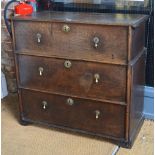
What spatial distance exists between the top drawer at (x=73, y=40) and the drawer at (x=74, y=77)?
0.05 meters

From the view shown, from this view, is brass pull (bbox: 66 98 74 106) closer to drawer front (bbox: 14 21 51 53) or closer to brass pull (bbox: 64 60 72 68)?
brass pull (bbox: 64 60 72 68)

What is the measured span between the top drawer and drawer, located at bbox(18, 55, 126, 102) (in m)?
0.05

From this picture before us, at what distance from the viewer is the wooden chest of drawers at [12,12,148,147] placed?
164 cm

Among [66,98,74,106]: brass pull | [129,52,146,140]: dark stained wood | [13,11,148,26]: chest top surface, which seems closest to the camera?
[13,11,148,26]: chest top surface

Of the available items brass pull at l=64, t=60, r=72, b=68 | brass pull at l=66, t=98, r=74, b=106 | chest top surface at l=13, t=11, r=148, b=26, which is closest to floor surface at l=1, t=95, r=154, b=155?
brass pull at l=66, t=98, r=74, b=106

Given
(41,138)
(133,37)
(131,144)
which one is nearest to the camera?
(133,37)

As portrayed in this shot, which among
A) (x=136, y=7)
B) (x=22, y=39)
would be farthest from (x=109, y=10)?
(x=22, y=39)

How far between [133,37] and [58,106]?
2.11ft

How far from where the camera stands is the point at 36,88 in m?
1.93

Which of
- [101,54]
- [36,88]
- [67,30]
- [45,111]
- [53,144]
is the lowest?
[53,144]

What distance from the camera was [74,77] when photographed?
5.85 ft

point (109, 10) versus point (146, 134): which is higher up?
point (109, 10)

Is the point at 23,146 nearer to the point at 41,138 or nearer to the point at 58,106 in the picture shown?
the point at 41,138

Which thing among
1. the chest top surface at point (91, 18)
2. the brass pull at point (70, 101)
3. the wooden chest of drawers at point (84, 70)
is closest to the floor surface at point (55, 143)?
the wooden chest of drawers at point (84, 70)
